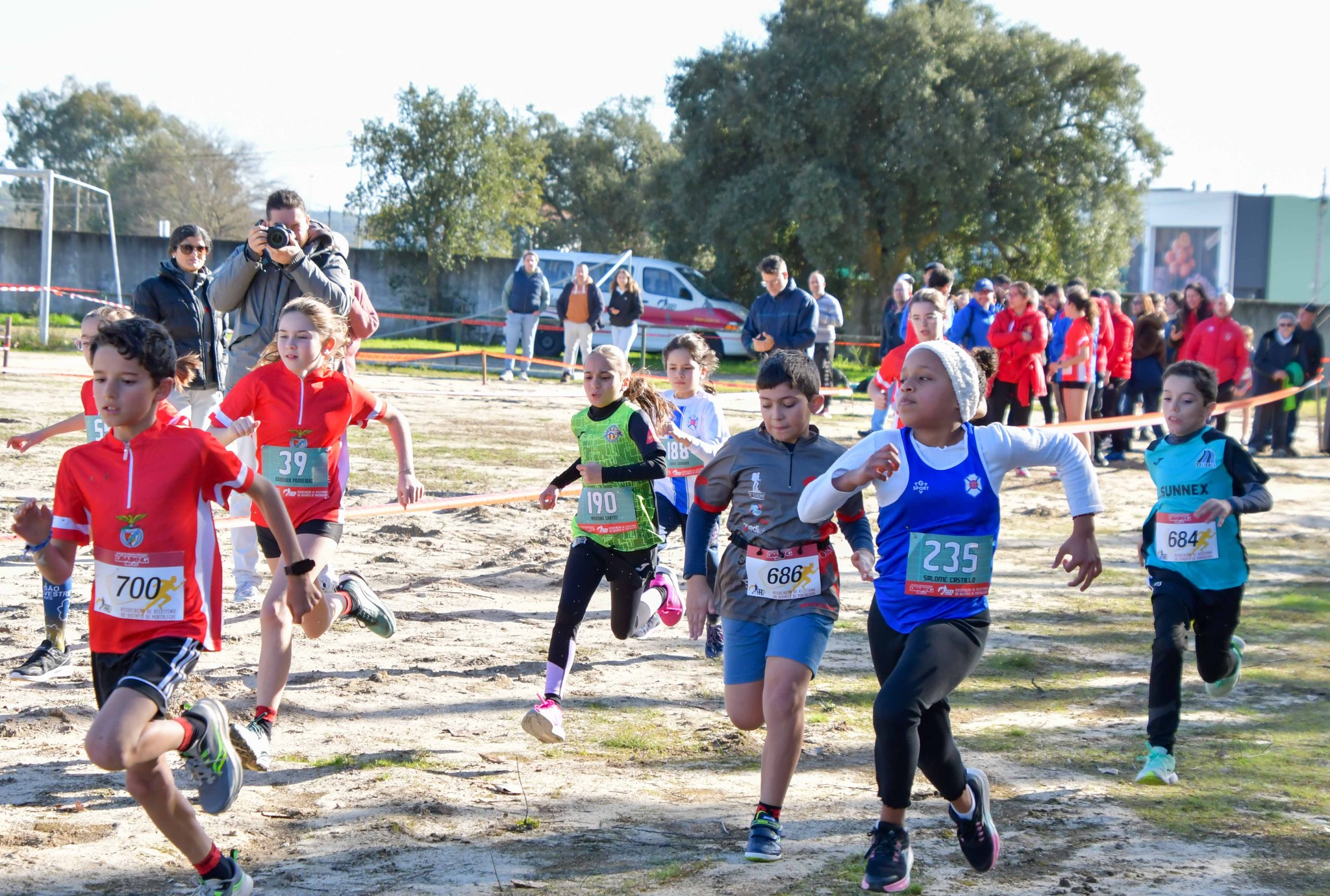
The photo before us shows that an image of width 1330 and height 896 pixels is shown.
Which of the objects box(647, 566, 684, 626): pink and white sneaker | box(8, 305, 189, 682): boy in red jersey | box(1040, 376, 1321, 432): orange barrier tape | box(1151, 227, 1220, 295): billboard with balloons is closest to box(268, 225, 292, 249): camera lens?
box(8, 305, 189, 682): boy in red jersey

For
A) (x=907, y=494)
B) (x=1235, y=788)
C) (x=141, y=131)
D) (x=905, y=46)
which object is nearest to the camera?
(x=907, y=494)

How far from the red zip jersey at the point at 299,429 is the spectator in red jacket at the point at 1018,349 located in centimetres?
920

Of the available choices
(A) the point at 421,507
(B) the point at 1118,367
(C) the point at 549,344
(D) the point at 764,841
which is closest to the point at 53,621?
→ (A) the point at 421,507

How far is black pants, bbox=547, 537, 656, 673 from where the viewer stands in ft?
18.1

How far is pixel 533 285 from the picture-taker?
23250 mm

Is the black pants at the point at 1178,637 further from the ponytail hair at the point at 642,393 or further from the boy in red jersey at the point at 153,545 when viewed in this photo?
the boy in red jersey at the point at 153,545

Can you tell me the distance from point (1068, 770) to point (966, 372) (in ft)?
6.37

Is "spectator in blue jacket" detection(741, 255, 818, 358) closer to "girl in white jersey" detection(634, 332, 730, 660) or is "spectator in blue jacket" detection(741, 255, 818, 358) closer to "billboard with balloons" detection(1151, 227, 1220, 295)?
"girl in white jersey" detection(634, 332, 730, 660)

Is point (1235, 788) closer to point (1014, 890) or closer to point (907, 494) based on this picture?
point (1014, 890)

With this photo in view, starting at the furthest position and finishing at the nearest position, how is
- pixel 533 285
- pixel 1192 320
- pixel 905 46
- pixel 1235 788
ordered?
pixel 905 46, pixel 533 285, pixel 1192 320, pixel 1235 788

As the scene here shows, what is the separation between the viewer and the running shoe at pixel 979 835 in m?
4.01

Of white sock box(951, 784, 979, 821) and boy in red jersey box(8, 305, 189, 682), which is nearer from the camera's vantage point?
white sock box(951, 784, 979, 821)

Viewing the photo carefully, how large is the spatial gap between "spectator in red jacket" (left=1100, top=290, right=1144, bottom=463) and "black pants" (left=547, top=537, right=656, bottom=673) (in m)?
11.6

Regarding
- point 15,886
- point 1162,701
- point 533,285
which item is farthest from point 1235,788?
point 533,285
